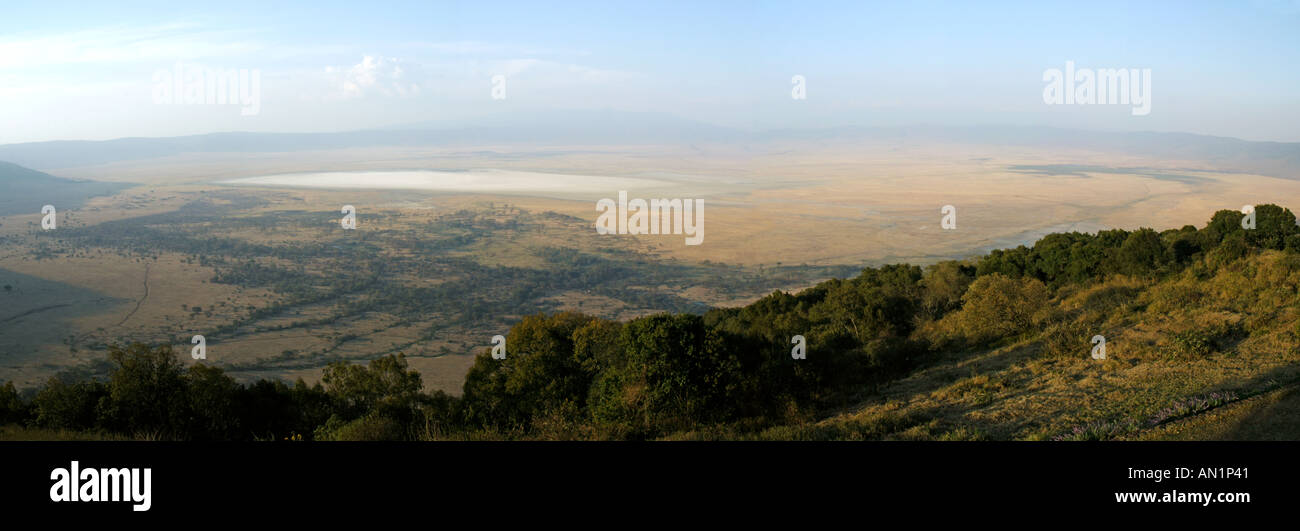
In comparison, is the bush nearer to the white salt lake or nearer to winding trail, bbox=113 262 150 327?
winding trail, bbox=113 262 150 327

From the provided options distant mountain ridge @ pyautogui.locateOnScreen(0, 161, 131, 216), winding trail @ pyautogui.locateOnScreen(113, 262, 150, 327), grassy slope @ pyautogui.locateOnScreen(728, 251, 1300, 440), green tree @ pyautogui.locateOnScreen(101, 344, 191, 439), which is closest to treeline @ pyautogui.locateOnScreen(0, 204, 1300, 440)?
green tree @ pyautogui.locateOnScreen(101, 344, 191, 439)

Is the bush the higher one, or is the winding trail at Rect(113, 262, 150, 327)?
the bush

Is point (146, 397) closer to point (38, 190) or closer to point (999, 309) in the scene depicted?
point (999, 309)

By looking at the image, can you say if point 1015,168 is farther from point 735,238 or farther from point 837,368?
point 837,368

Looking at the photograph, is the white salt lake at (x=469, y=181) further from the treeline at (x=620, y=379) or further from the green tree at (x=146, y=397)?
the green tree at (x=146, y=397)

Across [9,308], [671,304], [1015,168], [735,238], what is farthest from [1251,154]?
[9,308]

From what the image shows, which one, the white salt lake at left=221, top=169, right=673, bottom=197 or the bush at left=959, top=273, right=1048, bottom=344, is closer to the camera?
the bush at left=959, top=273, right=1048, bottom=344

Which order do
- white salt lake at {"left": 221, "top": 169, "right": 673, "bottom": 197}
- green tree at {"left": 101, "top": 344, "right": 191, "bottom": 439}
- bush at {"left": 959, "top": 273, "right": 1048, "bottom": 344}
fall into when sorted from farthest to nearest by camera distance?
white salt lake at {"left": 221, "top": 169, "right": 673, "bottom": 197}, bush at {"left": 959, "top": 273, "right": 1048, "bottom": 344}, green tree at {"left": 101, "top": 344, "right": 191, "bottom": 439}

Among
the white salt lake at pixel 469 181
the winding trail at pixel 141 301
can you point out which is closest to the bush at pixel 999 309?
the winding trail at pixel 141 301

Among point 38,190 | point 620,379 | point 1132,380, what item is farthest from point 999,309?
point 38,190
